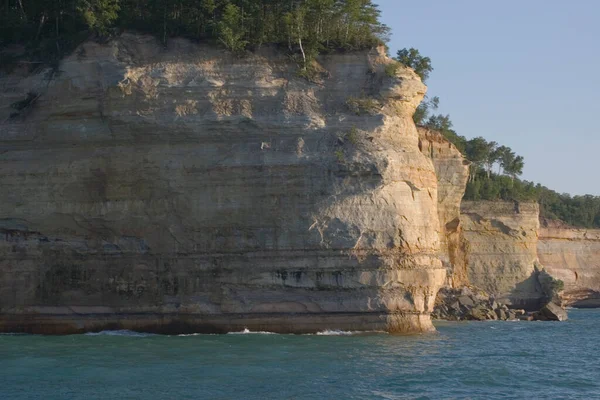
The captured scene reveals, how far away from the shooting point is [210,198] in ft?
94.1

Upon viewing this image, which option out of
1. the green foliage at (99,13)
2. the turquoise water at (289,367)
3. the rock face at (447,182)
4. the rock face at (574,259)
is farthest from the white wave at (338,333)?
the rock face at (574,259)

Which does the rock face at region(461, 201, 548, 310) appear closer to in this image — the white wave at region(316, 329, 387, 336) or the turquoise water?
the turquoise water

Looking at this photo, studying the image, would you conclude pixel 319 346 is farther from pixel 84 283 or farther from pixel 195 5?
pixel 195 5

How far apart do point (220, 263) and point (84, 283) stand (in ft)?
14.5

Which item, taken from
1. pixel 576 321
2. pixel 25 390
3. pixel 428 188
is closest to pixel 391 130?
pixel 428 188

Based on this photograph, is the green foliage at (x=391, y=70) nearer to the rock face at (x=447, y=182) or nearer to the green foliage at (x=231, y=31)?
the green foliage at (x=231, y=31)

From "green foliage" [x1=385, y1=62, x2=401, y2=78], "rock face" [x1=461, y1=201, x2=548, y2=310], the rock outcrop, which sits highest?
"green foliage" [x1=385, y1=62, x2=401, y2=78]

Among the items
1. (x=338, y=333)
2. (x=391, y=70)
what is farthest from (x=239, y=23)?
(x=338, y=333)

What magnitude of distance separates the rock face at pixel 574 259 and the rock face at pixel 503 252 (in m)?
10.1

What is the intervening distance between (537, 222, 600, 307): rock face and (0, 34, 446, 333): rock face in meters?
33.0

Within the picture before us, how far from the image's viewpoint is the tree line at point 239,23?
99.9ft

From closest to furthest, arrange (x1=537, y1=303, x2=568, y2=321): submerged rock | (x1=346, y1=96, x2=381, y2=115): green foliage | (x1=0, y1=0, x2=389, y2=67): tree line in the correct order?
(x1=346, y1=96, x2=381, y2=115): green foliage → (x1=0, y1=0, x2=389, y2=67): tree line → (x1=537, y1=303, x2=568, y2=321): submerged rock

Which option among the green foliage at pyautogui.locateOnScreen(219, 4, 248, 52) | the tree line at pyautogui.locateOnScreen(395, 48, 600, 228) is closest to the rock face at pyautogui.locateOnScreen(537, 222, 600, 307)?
the tree line at pyautogui.locateOnScreen(395, 48, 600, 228)

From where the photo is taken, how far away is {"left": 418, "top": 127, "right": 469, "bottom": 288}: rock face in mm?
42969
